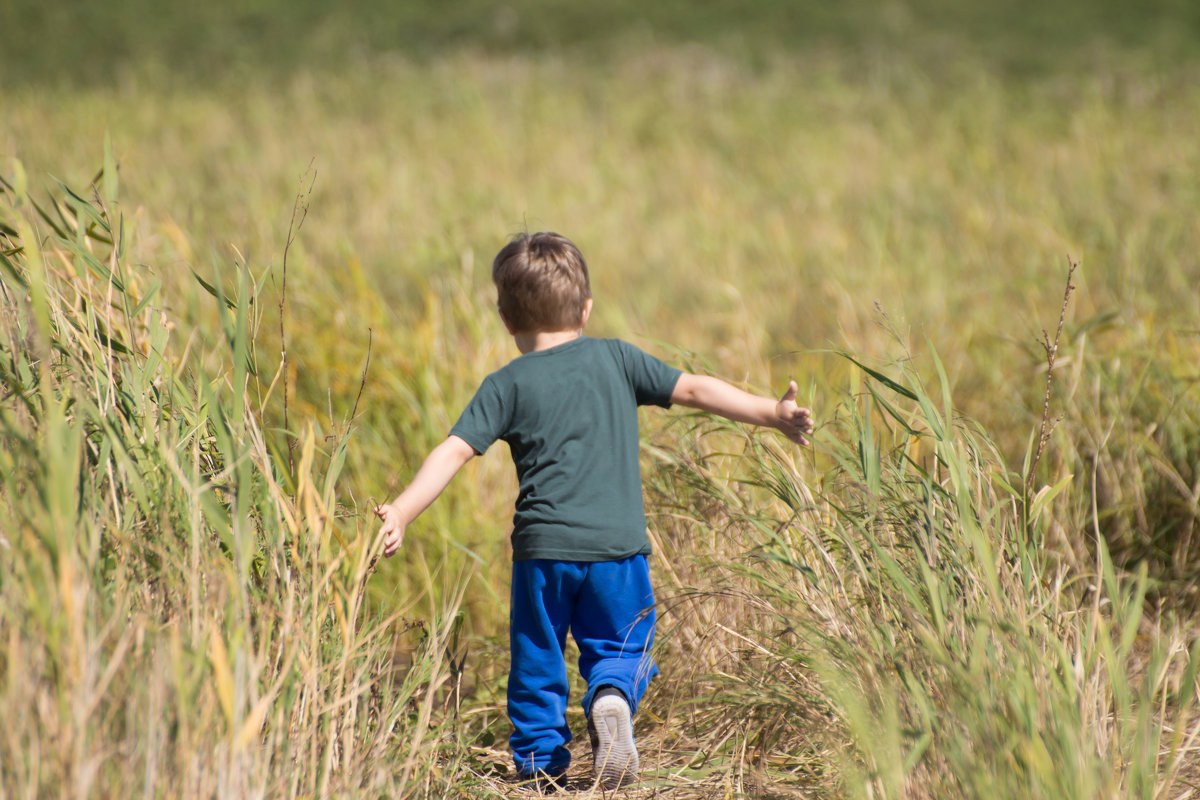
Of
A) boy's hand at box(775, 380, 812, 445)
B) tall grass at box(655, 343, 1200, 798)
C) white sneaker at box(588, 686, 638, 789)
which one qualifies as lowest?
white sneaker at box(588, 686, 638, 789)

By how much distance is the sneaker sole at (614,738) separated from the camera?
1.89 metres

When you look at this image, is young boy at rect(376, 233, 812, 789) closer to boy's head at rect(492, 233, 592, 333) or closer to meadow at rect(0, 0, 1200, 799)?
boy's head at rect(492, 233, 592, 333)

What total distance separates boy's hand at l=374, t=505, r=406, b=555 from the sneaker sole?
1.70 ft

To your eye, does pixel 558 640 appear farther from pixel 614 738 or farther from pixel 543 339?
pixel 543 339

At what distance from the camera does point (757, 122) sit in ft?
28.6

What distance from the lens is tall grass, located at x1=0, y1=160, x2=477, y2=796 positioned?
49.6 inches

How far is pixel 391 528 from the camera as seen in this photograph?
5.87 feet

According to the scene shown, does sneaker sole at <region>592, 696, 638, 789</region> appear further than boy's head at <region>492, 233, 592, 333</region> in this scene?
No

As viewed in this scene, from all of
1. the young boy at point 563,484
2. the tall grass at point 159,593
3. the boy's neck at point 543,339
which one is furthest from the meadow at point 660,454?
the boy's neck at point 543,339

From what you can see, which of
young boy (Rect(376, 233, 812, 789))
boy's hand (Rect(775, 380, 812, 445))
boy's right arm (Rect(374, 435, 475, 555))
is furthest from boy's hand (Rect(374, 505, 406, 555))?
boy's hand (Rect(775, 380, 812, 445))

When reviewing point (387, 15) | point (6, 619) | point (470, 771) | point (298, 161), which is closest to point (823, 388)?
point (470, 771)

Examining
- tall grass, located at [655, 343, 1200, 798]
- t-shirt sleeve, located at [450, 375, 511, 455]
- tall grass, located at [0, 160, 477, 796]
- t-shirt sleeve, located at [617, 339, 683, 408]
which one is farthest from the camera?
t-shirt sleeve, located at [617, 339, 683, 408]

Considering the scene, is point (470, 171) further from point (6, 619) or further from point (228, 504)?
point (6, 619)

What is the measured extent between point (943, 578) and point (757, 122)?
7.59 meters
